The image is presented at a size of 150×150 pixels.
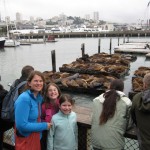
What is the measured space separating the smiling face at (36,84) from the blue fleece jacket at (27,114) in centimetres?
7

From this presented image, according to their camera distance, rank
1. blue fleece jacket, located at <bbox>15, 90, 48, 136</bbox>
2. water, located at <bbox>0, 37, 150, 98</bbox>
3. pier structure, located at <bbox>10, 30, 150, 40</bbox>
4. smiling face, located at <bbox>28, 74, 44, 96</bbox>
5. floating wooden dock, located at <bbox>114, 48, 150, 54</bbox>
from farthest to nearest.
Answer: pier structure, located at <bbox>10, 30, 150, 40</bbox> < floating wooden dock, located at <bbox>114, 48, 150, 54</bbox> < water, located at <bbox>0, 37, 150, 98</bbox> < smiling face, located at <bbox>28, 74, 44, 96</bbox> < blue fleece jacket, located at <bbox>15, 90, 48, 136</bbox>

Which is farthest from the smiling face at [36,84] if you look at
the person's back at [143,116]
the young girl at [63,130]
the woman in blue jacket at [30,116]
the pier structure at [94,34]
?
the pier structure at [94,34]

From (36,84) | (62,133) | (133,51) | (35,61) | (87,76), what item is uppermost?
(36,84)

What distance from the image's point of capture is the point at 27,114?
2.43 metres

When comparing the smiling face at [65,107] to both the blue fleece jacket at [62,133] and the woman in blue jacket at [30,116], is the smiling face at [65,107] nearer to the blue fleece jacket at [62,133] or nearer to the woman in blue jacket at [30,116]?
the blue fleece jacket at [62,133]

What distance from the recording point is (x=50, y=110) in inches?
106

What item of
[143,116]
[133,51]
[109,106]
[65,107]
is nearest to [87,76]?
[65,107]

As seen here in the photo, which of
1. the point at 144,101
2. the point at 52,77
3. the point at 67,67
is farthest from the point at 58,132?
the point at 67,67

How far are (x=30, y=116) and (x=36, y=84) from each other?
33 cm

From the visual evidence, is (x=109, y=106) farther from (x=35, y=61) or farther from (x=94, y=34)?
(x=94, y=34)

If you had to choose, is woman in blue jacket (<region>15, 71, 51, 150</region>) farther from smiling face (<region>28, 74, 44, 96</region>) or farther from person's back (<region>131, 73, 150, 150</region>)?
person's back (<region>131, 73, 150, 150</region>)

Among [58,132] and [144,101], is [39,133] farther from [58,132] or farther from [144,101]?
[144,101]

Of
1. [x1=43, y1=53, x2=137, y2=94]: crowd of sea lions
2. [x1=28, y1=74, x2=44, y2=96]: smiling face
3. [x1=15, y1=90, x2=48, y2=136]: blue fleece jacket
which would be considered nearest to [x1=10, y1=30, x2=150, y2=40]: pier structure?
[x1=43, y1=53, x2=137, y2=94]: crowd of sea lions

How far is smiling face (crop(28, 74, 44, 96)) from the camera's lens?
2.58 m
